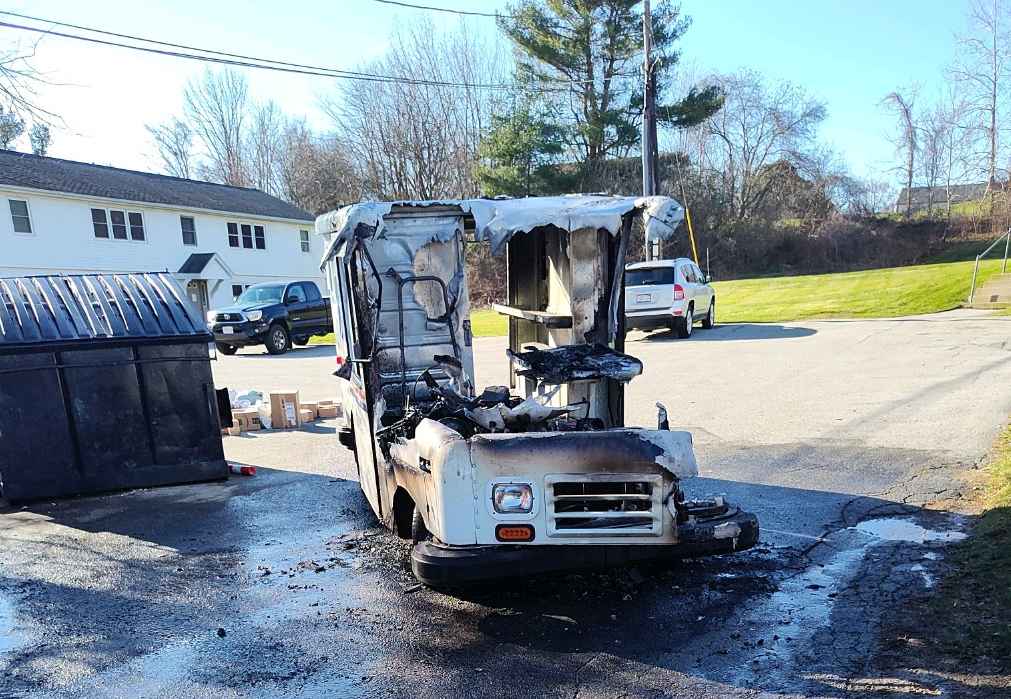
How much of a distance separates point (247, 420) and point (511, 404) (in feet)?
20.8

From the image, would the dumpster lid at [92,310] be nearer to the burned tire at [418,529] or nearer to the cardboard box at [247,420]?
the cardboard box at [247,420]

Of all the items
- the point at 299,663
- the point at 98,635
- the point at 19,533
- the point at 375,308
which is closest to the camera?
the point at 299,663

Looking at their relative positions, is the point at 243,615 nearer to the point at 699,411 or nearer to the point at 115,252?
the point at 699,411

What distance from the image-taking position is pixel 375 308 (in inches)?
225

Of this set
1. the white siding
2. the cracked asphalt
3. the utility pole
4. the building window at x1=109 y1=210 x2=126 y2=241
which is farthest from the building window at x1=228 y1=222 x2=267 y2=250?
the cracked asphalt

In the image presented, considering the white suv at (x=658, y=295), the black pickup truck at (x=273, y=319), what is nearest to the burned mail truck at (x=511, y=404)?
the white suv at (x=658, y=295)

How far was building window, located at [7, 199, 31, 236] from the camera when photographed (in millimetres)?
25234

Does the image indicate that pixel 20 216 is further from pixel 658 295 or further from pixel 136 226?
pixel 658 295

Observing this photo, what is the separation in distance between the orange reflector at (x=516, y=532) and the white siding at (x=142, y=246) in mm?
24257

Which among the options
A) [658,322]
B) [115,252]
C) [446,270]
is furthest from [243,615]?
[115,252]

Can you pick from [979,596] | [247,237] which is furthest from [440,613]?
[247,237]

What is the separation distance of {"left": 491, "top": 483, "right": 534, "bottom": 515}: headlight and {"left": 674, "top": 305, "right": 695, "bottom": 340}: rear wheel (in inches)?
514

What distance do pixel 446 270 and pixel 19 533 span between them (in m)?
4.37

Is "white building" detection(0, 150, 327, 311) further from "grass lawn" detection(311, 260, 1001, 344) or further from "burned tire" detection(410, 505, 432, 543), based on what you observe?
"burned tire" detection(410, 505, 432, 543)
